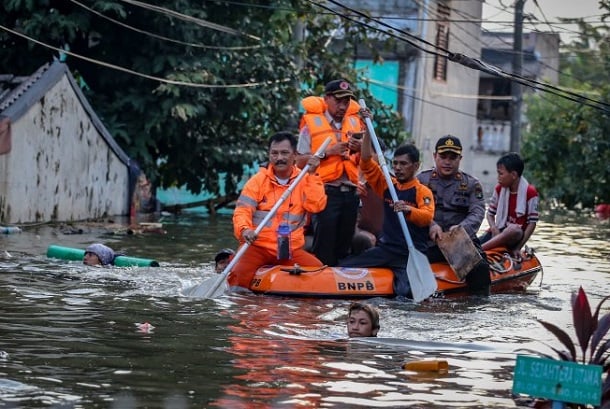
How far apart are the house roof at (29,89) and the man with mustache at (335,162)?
23.0 feet

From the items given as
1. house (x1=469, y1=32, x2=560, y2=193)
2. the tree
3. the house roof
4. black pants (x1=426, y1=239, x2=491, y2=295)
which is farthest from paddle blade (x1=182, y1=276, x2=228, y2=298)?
house (x1=469, y1=32, x2=560, y2=193)

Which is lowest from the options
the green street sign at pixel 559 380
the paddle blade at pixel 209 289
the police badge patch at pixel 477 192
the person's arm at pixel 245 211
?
the paddle blade at pixel 209 289

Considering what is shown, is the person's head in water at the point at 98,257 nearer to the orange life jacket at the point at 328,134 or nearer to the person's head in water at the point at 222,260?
the person's head in water at the point at 222,260

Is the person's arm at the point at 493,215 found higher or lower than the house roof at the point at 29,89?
lower

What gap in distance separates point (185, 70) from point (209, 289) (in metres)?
11.8

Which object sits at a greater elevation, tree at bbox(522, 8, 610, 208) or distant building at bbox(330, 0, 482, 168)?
distant building at bbox(330, 0, 482, 168)

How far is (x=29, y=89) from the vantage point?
20.4m

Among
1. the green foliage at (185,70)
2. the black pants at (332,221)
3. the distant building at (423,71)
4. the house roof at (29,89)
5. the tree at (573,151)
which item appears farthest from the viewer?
the distant building at (423,71)

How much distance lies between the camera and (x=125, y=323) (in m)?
10.2

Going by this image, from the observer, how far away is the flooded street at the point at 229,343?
295 inches

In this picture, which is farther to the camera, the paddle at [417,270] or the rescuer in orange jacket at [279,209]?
the rescuer in orange jacket at [279,209]

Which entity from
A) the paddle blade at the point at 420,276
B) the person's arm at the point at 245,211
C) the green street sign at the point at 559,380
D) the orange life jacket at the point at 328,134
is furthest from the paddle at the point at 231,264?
the green street sign at the point at 559,380

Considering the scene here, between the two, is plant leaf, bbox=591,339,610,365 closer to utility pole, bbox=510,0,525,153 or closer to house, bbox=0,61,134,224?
house, bbox=0,61,134,224

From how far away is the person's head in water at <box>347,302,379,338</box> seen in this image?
997cm
